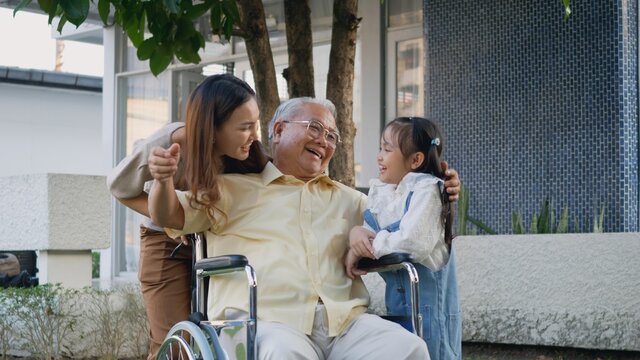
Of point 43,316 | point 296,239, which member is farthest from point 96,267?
point 296,239

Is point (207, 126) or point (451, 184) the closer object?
point (207, 126)

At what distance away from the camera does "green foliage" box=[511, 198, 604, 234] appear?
22.4 feet

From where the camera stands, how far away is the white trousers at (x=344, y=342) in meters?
2.91

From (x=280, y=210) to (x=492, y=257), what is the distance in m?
2.91

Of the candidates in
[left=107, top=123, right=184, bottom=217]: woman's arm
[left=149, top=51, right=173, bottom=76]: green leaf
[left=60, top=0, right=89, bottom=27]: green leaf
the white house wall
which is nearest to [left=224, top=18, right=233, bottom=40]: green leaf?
[left=149, top=51, right=173, bottom=76]: green leaf

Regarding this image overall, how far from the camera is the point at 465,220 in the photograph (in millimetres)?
7066

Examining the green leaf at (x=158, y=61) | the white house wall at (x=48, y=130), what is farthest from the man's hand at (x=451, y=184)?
the white house wall at (x=48, y=130)

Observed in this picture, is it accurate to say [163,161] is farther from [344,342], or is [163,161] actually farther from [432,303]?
[432,303]

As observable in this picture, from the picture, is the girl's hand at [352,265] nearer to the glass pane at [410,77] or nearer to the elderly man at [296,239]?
the elderly man at [296,239]

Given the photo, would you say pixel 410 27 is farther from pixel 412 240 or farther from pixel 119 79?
pixel 412 240

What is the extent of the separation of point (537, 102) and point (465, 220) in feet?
3.53

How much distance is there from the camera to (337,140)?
3.49 meters

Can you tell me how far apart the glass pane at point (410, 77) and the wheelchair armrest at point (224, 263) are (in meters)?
6.27

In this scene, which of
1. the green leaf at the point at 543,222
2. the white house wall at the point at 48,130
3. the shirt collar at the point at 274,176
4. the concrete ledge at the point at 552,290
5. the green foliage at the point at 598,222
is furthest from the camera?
the white house wall at the point at 48,130
